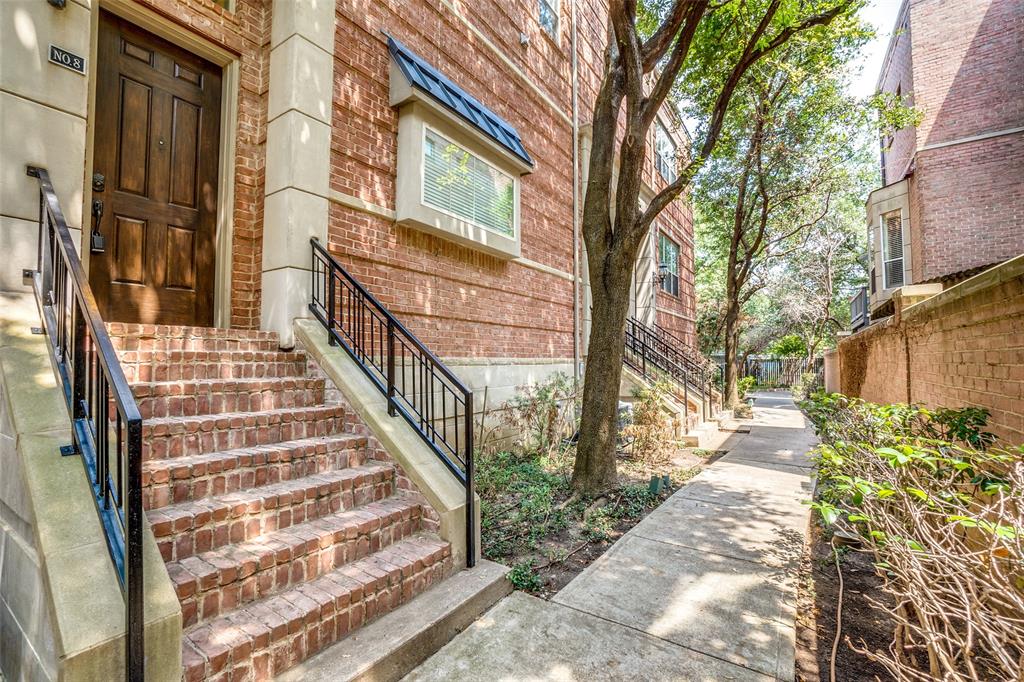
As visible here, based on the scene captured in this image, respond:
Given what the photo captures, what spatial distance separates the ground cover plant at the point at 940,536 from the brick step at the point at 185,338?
4245mm

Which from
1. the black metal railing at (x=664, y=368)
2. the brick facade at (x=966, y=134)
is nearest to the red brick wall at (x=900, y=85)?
the brick facade at (x=966, y=134)

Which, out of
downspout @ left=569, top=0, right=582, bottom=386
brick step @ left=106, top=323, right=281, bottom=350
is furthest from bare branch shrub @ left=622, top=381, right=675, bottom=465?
brick step @ left=106, top=323, right=281, bottom=350

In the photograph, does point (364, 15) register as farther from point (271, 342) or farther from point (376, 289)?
point (271, 342)

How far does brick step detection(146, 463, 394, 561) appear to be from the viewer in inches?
91.2

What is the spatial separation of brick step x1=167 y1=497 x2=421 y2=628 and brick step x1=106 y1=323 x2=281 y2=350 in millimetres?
1819

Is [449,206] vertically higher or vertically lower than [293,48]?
lower

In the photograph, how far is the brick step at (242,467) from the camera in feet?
8.21

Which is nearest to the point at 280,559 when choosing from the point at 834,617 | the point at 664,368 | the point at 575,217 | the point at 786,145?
the point at 834,617

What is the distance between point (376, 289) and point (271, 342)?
1234 mm

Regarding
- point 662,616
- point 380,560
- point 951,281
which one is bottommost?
point 662,616

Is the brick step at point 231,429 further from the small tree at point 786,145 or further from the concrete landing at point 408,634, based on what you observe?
the small tree at point 786,145

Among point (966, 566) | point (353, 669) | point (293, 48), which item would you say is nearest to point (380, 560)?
point (353, 669)

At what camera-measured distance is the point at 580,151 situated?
9273 mm

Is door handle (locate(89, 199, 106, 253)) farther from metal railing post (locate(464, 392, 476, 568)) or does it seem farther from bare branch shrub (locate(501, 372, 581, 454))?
bare branch shrub (locate(501, 372, 581, 454))
